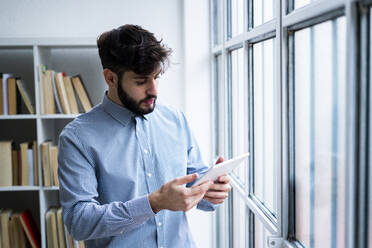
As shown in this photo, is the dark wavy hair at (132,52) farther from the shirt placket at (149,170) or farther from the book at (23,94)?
the book at (23,94)

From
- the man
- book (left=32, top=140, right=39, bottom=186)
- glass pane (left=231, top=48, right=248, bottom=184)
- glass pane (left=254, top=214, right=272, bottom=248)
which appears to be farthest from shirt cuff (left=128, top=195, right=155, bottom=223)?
book (left=32, top=140, right=39, bottom=186)

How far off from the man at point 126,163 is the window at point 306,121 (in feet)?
0.77

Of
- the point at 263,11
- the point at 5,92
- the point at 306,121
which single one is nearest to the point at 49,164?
the point at 5,92

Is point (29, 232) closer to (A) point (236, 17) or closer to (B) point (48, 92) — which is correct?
(B) point (48, 92)

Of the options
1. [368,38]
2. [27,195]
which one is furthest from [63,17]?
[368,38]

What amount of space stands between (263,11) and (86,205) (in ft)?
3.04

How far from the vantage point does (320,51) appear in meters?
1.02

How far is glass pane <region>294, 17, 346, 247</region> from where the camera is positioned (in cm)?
92

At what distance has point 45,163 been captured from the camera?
2.34m

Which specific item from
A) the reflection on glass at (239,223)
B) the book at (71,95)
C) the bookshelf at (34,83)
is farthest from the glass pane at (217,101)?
the book at (71,95)

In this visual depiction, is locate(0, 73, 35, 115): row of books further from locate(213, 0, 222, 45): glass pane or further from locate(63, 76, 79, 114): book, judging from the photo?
locate(213, 0, 222, 45): glass pane

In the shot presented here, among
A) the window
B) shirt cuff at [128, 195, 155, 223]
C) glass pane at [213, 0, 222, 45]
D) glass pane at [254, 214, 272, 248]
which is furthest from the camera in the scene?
glass pane at [213, 0, 222, 45]

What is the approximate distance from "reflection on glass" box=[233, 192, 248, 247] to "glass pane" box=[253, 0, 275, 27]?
853 mm

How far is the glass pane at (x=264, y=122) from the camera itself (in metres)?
1.45
